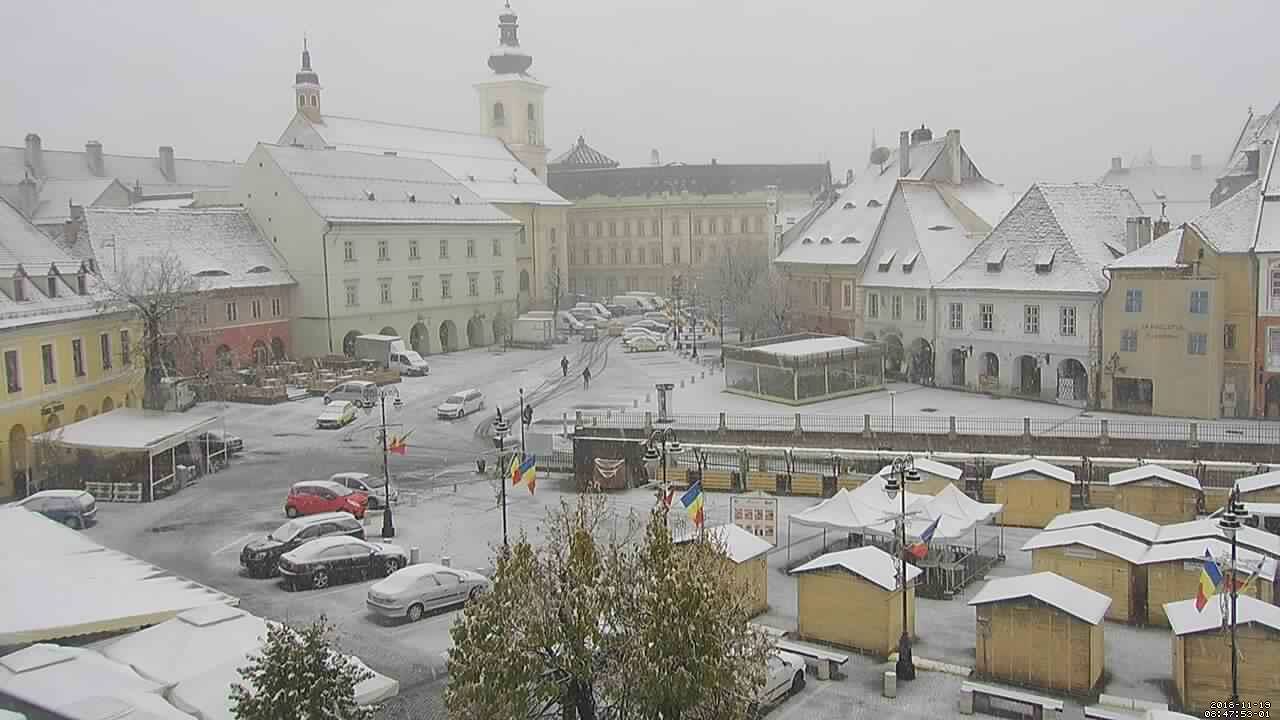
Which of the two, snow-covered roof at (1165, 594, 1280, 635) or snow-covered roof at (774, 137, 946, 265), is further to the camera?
snow-covered roof at (774, 137, 946, 265)

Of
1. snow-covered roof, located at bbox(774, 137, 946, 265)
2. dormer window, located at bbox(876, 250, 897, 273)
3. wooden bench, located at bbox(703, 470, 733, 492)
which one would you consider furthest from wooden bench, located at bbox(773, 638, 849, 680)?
snow-covered roof, located at bbox(774, 137, 946, 265)

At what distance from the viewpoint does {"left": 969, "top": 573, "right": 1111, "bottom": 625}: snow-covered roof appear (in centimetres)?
1989

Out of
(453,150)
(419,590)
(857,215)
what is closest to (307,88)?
(453,150)

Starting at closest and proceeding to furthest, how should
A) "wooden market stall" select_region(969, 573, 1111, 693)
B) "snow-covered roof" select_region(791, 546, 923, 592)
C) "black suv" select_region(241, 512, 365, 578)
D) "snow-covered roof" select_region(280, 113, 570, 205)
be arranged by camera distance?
"wooden market stall" select_region(969, 573, 1111, 693), "snow-covered roof" select_region(791, 546, 923, 592), "black suv" select_region(241, 512, 365, 578), "snow-covered roof" select_region(280, 113, 570, 205)

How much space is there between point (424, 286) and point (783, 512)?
4049cm

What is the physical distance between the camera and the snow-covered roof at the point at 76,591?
19.6 metres

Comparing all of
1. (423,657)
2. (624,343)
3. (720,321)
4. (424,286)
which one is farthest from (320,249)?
(423,657)

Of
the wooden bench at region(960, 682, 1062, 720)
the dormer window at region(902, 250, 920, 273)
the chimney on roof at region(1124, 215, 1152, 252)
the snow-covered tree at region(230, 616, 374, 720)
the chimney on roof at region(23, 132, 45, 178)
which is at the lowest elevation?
the wooden bench at region(960, 682, 1062, 720)

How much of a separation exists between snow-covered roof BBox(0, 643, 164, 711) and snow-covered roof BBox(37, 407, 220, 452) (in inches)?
680

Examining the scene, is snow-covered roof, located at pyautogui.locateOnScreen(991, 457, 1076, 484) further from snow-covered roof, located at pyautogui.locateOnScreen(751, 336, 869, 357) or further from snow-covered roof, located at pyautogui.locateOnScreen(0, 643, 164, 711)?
snow-covered roof, located at pyautogui.locateOnScreen(0, 643, 164, 711)

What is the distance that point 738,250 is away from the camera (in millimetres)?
83062

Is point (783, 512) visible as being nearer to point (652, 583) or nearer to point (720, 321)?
point (652, 583)

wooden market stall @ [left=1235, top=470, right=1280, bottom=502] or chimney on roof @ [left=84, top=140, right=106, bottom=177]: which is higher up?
chimney on roof @ [left=84, top=140, right=106, bottom=177]

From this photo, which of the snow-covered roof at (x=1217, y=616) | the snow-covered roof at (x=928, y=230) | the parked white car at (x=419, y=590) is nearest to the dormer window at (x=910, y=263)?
the snow-covered roof at (x=928, y=230)
